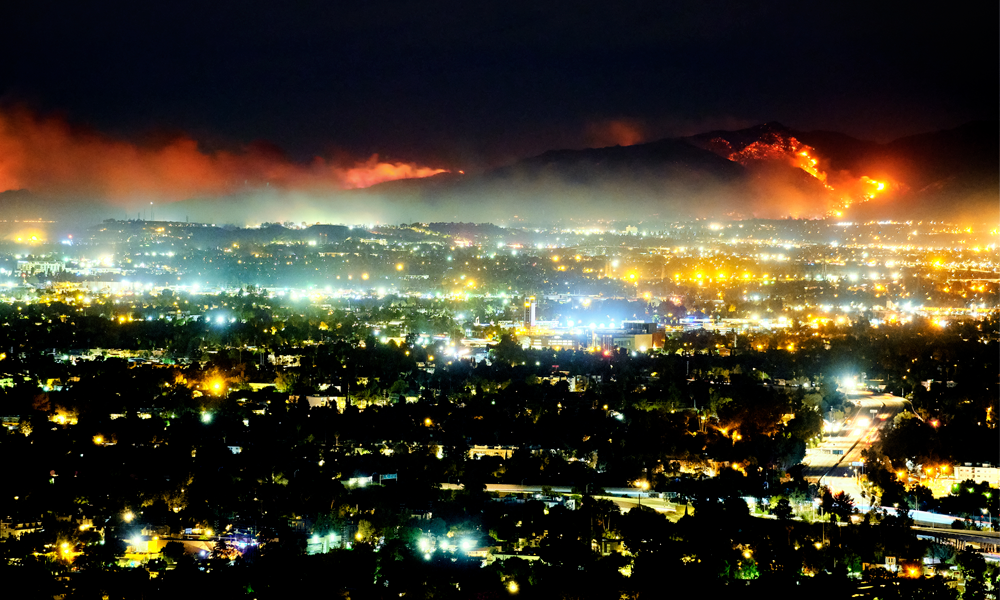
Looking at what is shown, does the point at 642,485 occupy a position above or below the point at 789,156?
below

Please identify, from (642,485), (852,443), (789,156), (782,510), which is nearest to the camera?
(782,510)

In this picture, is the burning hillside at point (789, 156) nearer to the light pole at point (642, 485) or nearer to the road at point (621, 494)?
the light pole at point (642, 485)

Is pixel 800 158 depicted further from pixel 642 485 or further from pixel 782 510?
pixel 782 510

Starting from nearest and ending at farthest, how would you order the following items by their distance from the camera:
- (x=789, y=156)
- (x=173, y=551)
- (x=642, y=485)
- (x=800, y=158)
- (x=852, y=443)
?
(x=173, y=551) < (x=642, y=485) < (x=852, y=443) < (x=800, y=158) < (x=789, y=156)

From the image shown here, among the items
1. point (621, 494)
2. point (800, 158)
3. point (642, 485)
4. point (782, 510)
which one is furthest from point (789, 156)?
point (782, 510)

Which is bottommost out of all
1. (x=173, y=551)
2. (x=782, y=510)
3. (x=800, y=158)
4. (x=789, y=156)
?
(x=173, y=551)

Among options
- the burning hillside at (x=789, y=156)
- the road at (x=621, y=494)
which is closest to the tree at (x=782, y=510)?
the road at (x=621, y=494)

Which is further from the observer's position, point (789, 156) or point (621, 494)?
point (789, 156)

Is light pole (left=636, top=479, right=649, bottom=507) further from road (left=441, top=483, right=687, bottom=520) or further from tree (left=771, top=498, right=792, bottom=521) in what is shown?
tree (left=771, top=498, right=792, bottom=521)

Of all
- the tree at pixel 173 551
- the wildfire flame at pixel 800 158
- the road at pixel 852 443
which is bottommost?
the tree at pixel 173 551
